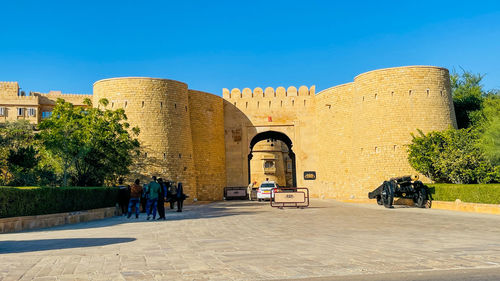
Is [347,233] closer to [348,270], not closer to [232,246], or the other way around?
[232,246]

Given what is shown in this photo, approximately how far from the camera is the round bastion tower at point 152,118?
90.7 ft

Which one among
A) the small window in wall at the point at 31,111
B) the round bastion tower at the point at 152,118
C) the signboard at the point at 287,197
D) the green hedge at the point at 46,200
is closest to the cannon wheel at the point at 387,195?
the signboard at the point at 287,197

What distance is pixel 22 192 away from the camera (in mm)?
11938

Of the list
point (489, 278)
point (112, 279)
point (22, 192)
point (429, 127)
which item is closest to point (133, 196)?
point (22, 192)

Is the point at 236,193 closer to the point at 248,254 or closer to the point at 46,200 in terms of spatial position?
the point at 46,200

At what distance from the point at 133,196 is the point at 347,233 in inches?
355

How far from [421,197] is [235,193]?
50.2 feet

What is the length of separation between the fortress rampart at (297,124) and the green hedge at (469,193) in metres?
6.39

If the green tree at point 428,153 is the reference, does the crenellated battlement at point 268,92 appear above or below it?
above

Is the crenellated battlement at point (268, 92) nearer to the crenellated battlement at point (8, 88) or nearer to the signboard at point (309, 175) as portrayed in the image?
the signboard at point (309, 175)

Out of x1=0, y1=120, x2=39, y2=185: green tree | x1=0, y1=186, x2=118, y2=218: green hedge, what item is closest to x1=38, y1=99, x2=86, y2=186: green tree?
x1=0, y1=120, x2=39, y2=185: green tree

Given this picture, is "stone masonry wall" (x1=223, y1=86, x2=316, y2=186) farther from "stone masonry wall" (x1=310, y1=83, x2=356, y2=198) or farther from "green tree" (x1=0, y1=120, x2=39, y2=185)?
"green tree" (x1=0, y1=120, x2=39, y2=185)

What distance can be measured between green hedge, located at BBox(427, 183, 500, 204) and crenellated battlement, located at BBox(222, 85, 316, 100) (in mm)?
16828

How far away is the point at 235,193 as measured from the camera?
31.7m
